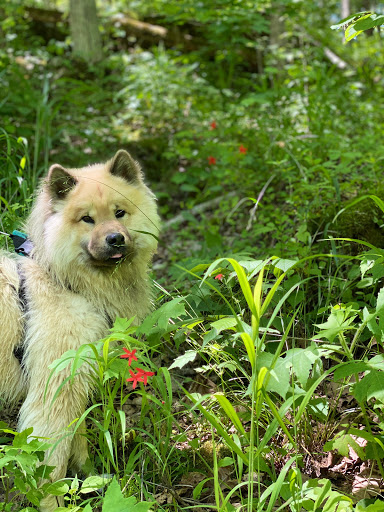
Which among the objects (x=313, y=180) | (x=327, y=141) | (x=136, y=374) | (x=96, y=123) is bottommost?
(x=136, y=374)

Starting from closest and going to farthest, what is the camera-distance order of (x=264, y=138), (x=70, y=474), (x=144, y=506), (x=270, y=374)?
1. (x=144, y=506)
2. (x=270, y=374)
3. (x=70, y=474)
4. (x=264, y=138)

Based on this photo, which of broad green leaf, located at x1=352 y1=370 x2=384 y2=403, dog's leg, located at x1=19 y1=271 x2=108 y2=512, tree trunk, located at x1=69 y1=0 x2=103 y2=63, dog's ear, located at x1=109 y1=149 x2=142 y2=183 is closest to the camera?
broad green leaf, located at x1=352 y1=370 x2=384 y2=403

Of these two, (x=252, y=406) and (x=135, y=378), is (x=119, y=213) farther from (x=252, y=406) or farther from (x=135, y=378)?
(x=252, y=406)

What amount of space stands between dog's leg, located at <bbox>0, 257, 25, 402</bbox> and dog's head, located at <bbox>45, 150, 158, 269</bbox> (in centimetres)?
32

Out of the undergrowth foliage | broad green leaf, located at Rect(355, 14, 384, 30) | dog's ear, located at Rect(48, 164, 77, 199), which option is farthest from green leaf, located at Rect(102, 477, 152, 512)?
broad green leaf, located at Rect(355, 14, 384, 30)

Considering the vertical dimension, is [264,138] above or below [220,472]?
above

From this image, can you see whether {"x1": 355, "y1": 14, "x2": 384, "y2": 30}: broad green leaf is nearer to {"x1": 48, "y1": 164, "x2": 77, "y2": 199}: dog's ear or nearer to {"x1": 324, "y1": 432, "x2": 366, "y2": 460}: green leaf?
{"x1": 48, "y1": 164, "x2": 77, "y2": 199}: dog's ear

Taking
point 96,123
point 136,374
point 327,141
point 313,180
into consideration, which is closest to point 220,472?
point 136,374

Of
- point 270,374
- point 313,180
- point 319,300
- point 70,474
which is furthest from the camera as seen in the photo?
point 313,180

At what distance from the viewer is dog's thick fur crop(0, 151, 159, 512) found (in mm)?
2299

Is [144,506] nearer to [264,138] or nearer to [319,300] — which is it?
[319,300]

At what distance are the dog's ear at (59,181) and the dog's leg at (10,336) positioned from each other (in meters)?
0.52

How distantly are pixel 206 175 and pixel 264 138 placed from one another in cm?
76

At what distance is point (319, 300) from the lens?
110 inches
